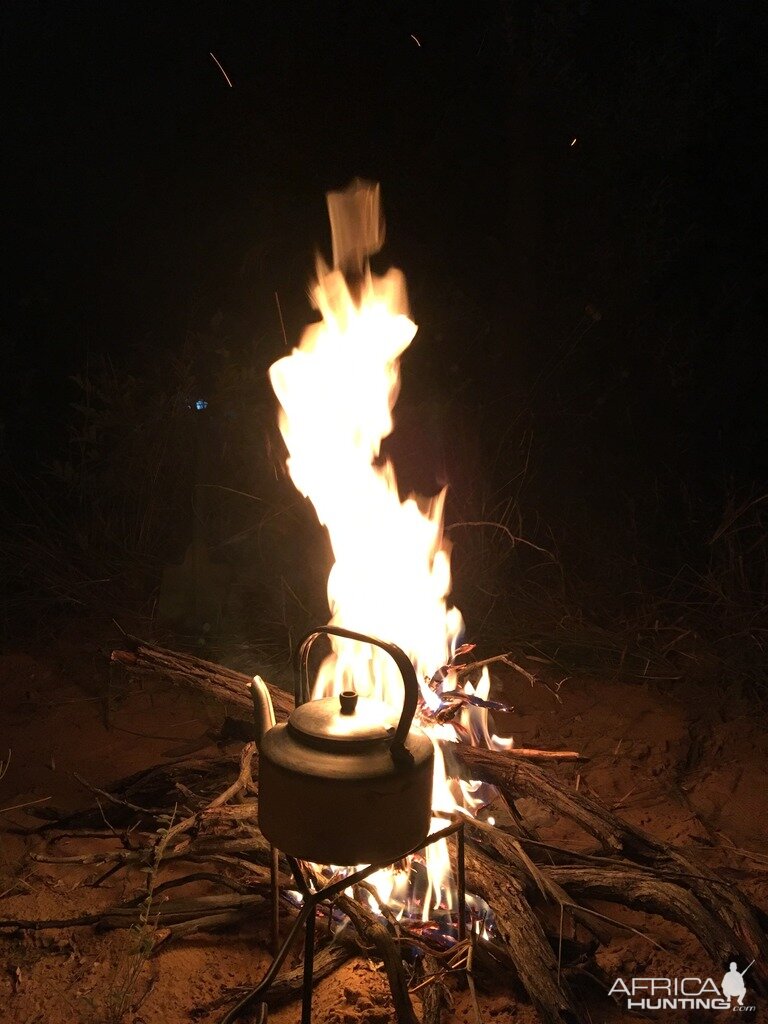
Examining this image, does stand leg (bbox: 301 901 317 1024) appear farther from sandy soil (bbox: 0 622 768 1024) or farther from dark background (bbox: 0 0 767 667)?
dark background (bbox: 0 0 767 667)

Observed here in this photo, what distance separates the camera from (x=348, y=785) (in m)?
1.70

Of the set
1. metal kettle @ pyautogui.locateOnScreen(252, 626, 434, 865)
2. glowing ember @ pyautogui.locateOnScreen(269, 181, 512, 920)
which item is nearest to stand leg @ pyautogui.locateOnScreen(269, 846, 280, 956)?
metal kettle @ pyautogui.locateOnScreen(252, 626, 434, 865)

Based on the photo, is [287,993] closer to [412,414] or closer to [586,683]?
[586,683]

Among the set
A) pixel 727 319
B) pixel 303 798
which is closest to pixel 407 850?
pixel 303 798

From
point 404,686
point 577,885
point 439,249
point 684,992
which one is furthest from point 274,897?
point 439,249

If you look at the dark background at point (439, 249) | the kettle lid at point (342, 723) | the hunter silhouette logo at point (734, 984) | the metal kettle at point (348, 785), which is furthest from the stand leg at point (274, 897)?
the dark background at point (439, 249)

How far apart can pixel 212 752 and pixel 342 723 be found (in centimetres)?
183

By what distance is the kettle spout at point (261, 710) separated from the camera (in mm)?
1961

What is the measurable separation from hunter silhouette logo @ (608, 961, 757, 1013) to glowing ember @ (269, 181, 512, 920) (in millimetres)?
805

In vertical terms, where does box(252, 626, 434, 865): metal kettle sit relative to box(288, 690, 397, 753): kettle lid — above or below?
below

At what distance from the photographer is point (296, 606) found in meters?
4.81

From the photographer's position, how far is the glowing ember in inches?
117

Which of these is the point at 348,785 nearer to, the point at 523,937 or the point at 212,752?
the point at 523,937

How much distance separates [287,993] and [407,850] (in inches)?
24.7
